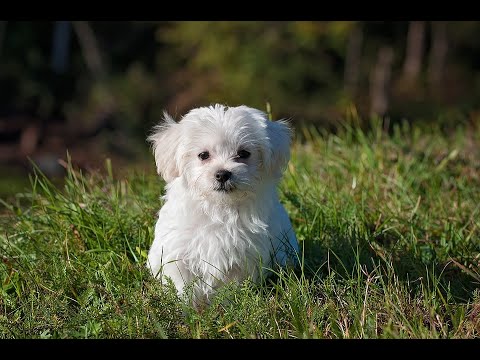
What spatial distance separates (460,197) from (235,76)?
11.7 metres

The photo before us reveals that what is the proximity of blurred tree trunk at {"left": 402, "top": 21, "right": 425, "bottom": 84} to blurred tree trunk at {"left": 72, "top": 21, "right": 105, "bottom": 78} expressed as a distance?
27.9 ft

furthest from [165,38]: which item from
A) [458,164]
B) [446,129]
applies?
[458,164]

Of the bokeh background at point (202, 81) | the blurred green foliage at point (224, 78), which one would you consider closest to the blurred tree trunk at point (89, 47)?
the bokeh background at point (202, 81)

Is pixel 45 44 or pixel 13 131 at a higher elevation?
pixel 45 44

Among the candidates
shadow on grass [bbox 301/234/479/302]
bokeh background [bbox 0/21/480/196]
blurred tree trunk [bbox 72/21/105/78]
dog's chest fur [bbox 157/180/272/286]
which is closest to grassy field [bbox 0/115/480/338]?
shadow on grass [bbox 301/234/479/302]

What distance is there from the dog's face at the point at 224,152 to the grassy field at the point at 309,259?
1.84 ft

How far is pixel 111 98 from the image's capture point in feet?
58.0

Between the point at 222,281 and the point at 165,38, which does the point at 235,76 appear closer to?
the point at 165,38

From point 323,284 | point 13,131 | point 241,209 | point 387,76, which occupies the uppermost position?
point 241,209

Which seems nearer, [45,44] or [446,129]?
[446,129]

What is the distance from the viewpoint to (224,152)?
12.8ft

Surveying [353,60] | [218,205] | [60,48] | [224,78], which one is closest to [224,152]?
[218,205]

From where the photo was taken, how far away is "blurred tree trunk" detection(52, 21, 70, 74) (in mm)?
18891
